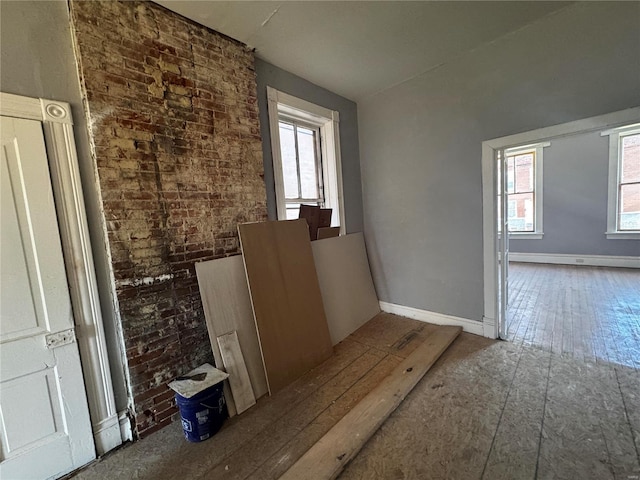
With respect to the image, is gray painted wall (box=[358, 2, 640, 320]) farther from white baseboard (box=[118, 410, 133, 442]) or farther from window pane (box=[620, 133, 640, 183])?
window pane (box=[620, 133, 640, 183])

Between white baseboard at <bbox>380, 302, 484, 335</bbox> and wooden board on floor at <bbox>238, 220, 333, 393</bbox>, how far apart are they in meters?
1.33

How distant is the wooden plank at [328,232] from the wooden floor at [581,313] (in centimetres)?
226

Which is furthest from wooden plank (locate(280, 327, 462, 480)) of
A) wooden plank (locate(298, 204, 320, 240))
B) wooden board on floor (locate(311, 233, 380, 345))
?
wooden plank (locate(298, 204, 320, 240))

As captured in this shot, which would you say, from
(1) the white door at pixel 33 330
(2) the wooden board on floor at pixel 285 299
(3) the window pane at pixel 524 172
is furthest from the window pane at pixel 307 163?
(3) the window pane at pixel 524 172

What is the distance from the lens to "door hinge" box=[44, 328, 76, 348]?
1.60 metres

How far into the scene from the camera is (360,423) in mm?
1795

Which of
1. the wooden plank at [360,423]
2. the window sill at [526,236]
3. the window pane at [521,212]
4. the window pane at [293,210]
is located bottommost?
the wooden plank at [360,423]

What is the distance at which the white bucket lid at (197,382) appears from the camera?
5.82ft

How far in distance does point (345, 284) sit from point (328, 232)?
688 millimetres

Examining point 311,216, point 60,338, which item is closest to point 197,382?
point 60,338

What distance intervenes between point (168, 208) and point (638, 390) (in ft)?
12.5

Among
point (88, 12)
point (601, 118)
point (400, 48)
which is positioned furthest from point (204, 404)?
point (601, 118)

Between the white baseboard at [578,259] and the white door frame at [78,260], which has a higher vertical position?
the white door frame at [78,260]

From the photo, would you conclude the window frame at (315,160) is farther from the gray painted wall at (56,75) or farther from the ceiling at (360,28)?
the gray painted wall at (56,75)
